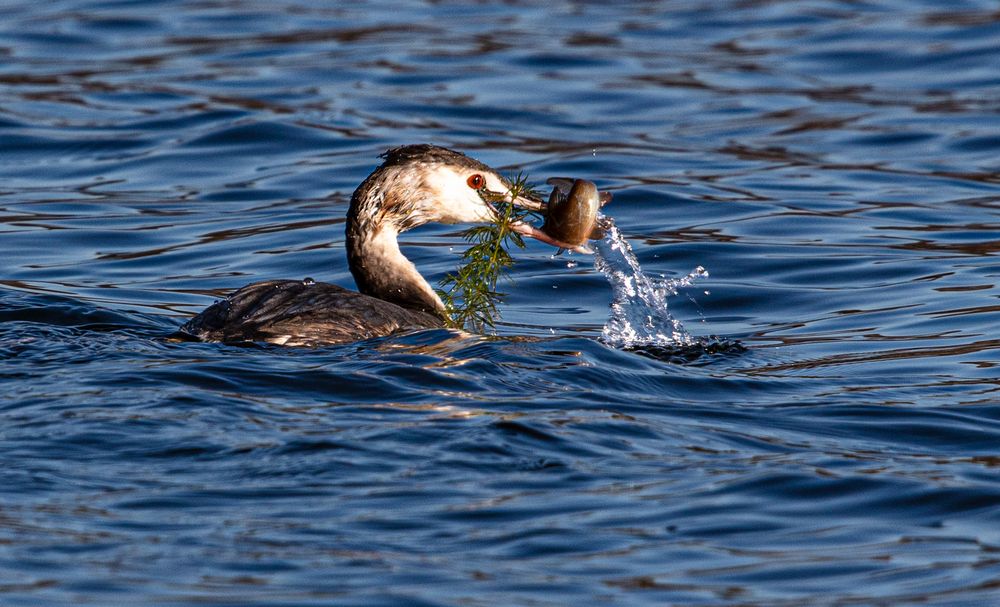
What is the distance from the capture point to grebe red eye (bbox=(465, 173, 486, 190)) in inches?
335

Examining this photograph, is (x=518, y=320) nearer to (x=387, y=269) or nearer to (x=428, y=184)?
(x=387, y=269)

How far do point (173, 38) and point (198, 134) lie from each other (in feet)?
15.4

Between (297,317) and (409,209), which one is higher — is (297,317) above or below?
below

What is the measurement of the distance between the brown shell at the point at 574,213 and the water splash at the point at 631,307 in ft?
0.94

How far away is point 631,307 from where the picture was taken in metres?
8.92

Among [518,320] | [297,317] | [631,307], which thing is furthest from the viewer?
[518,320]

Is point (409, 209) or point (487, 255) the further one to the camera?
point (409, 209)

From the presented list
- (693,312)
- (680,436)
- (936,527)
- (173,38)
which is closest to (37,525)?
(680,436)

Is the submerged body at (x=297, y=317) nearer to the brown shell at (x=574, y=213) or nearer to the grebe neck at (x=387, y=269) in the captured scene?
the grebe neck at (x=387, y=269)

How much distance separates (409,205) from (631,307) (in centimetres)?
135

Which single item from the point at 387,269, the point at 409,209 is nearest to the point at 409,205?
the point at 409,209

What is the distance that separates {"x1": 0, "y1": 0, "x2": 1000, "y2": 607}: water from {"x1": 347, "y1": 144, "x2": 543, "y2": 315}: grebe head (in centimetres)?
90

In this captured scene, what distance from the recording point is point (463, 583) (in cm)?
493

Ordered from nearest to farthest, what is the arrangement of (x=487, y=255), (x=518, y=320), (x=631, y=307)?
(x=487, y=255)
(x=631, y=307)
(x=518, y=320)
